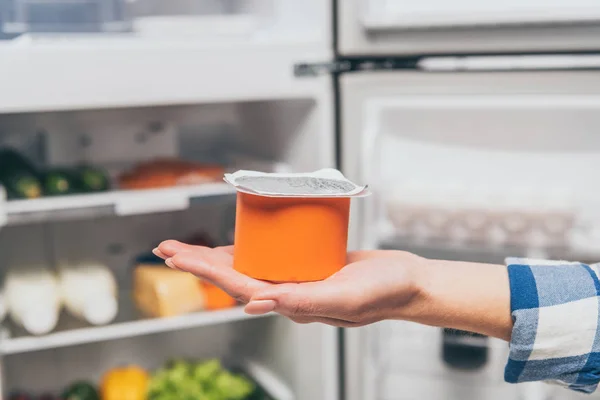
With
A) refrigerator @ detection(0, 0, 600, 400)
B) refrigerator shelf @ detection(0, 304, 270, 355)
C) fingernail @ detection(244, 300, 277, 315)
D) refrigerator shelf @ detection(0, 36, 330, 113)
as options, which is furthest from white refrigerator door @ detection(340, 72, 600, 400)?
fingernail @ detection(244, 300, 277, 315)

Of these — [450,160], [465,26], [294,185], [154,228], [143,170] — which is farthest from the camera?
[154,228]

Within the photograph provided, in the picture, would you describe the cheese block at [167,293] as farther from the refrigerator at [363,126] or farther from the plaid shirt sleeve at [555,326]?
the plaid shirt sleeve at [555,326]

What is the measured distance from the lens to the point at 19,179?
4.09ft

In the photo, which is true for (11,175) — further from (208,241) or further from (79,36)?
(208,241)

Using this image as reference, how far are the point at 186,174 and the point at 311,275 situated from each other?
2.29ft

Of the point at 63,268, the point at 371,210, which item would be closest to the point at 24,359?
the point at 63,268

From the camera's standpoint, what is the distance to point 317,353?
1344 millimetres

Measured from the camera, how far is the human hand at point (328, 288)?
616 mm

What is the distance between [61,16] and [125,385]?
65cm

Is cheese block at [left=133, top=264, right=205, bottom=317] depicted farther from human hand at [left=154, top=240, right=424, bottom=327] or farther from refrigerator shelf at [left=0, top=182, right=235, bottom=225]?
human hand at [left=154, top=240, right=424, bottom=327]

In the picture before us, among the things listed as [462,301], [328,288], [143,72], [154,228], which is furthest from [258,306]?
[154,228]

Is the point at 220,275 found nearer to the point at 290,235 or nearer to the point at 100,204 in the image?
the point at 290,235

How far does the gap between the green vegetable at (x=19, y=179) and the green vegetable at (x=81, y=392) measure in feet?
1.25

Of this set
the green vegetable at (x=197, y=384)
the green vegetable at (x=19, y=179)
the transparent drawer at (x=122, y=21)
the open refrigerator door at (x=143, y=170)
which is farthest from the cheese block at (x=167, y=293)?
the transparent drawer at (x=122, y=21)
